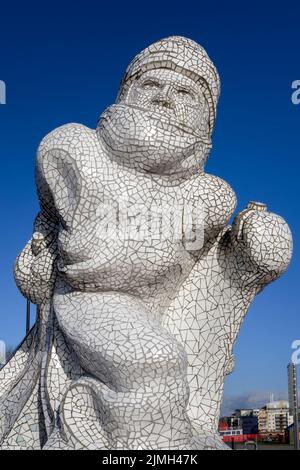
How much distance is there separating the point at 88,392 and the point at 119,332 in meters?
0.63

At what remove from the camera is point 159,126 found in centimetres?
623

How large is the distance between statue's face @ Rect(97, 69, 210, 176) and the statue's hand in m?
0.82

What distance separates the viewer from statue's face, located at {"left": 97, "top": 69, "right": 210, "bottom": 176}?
621 centimetres

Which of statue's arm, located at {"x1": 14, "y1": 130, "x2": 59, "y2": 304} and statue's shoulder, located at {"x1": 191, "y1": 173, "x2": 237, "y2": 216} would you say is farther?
statue's arm, located at {"x1": 14, "y1": 130, "x2": 59, "y2": 304}

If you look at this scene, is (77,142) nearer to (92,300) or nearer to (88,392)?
(92,300)

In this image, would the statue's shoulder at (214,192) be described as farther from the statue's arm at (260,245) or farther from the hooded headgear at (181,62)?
the hooded headgear at (181,62)

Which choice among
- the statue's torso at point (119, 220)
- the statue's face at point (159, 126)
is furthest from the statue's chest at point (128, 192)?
the statue's face at point (159, 126)

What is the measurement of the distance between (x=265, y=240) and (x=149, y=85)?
2140 millimetres

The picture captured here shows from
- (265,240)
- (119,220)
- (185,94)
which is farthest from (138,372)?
(185,94)

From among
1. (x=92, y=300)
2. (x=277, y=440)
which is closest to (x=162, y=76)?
(x=92, y=300)

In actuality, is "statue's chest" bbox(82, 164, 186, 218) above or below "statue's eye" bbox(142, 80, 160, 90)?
below

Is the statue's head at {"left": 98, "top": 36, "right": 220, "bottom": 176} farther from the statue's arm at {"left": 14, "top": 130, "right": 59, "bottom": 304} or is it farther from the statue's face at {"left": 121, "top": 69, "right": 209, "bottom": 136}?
the statue's arm at {"left": 14, "top": 130, "right": 59, "bottom": 304}

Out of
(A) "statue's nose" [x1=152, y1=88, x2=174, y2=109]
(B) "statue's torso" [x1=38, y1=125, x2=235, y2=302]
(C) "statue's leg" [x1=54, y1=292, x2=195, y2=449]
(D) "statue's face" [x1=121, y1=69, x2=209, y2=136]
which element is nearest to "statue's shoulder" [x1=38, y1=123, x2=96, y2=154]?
(B) "statue's torso" [x1=38, y1=125, x2=235, y2=302]

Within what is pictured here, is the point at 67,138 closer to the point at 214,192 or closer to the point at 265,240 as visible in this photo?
the point at 214,192
